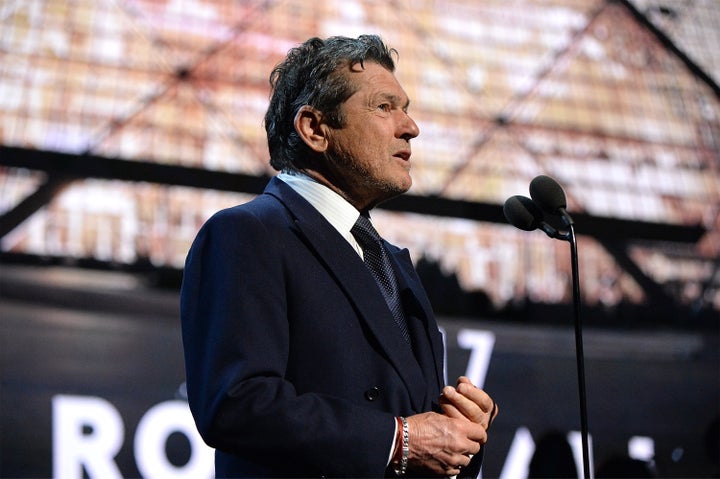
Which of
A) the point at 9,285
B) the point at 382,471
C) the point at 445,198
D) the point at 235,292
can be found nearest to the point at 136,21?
the point at 9,285

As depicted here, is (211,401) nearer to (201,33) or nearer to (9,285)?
(9,285)

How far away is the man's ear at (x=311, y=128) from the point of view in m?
1.47

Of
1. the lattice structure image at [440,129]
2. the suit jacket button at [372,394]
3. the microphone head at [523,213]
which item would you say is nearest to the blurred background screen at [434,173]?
the lattice structure image at [440,129]

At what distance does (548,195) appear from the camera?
1.63 m

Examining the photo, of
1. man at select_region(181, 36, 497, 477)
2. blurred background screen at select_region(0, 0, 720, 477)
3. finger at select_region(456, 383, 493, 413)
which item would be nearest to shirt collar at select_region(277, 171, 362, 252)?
man at select_region(181, 36, 497, 477)

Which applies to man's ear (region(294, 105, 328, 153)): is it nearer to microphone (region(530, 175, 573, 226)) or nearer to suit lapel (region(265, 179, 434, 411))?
suit lapel (region(265, 179, 434, 411))

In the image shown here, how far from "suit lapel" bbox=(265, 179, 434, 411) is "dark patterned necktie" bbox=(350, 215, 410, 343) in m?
0.07

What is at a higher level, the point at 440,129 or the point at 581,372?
the point at 440,129

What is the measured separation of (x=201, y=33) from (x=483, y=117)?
1143 mm

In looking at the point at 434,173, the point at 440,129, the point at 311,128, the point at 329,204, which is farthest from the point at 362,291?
the point at 440,129

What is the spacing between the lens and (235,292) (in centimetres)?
119

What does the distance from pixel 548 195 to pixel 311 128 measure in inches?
18.3

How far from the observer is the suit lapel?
1.26 m

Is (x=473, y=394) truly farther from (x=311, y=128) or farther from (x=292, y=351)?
(x=311, y=128)
